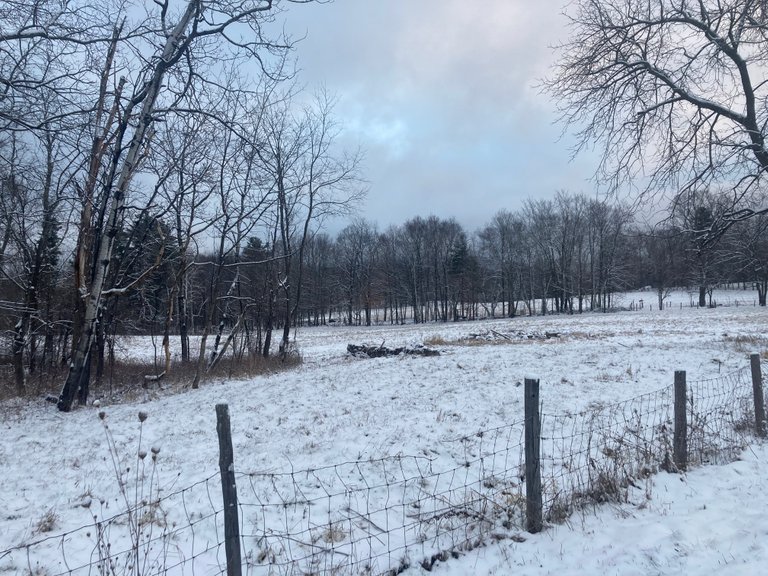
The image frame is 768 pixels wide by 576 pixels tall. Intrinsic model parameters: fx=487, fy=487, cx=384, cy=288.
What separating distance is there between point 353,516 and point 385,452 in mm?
1725

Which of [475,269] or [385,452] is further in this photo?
[475,269]

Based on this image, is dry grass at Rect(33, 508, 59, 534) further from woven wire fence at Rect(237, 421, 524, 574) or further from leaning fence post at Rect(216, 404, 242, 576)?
leaning fence post at Rect(216, 404, 242, 576)

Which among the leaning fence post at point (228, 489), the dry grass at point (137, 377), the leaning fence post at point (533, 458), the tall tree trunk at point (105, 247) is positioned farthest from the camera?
the dry grass at point (137, 377)

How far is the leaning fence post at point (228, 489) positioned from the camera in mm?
2850

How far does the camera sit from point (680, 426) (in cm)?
529

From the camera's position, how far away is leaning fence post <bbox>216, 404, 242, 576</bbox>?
9.35 ft

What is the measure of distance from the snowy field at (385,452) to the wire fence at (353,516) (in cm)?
7

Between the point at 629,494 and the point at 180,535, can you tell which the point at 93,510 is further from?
the point at 629,494

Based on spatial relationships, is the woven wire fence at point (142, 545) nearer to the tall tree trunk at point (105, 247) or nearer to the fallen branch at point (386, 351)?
the tall tree trunk at point (105, 247)

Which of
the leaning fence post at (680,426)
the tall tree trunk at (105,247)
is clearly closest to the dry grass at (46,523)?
the tall tree trunk at (105,247)

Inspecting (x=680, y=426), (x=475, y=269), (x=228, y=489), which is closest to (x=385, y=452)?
(x=680, y=426)

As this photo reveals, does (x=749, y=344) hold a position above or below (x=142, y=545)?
above

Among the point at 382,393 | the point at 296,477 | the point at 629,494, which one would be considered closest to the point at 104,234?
the point at 382,393

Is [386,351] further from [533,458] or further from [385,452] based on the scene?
[533,458]
